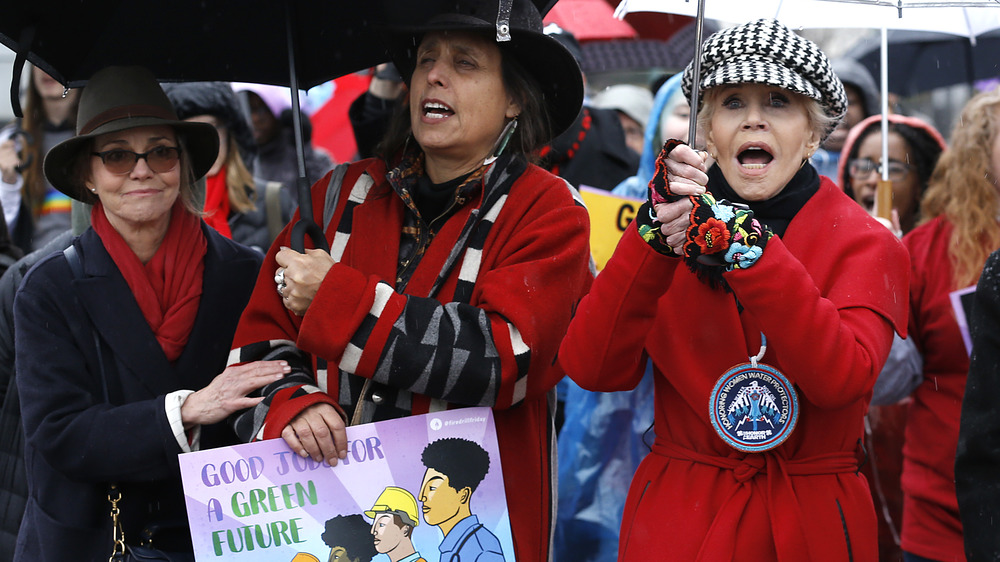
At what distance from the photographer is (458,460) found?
286 centimetres

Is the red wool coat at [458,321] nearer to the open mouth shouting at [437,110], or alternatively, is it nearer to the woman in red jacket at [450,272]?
the woman in red jacket at [450,272]

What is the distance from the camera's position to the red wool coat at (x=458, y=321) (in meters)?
2.82

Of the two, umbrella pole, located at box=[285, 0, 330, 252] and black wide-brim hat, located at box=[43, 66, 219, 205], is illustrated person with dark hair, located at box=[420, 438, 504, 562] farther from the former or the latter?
black wide-brim hat, located at box=[43, 66, 219, 205]

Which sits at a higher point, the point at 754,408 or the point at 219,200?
the point at 219,200

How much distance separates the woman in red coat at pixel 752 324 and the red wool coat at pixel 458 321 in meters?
0.18

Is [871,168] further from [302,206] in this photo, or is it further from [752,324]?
[302,206]

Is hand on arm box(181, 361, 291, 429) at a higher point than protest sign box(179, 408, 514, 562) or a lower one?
higher

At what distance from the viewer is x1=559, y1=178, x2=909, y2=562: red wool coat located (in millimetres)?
2561

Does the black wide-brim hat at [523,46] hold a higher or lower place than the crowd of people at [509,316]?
higher

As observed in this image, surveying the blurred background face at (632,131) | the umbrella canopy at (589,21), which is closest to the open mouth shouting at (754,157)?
the blurred background face at (632,131)

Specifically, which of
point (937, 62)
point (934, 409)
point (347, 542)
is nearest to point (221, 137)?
point (347, 542)

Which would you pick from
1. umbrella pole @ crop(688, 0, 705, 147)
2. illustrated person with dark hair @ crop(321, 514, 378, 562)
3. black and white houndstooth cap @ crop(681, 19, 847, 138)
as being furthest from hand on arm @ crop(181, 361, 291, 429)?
black and white houndstooth cap @ crop(681, 19, 847, 138)

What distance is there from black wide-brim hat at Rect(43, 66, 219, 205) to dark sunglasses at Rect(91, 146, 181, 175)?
0.07 m

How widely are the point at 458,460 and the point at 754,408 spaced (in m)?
0.77
